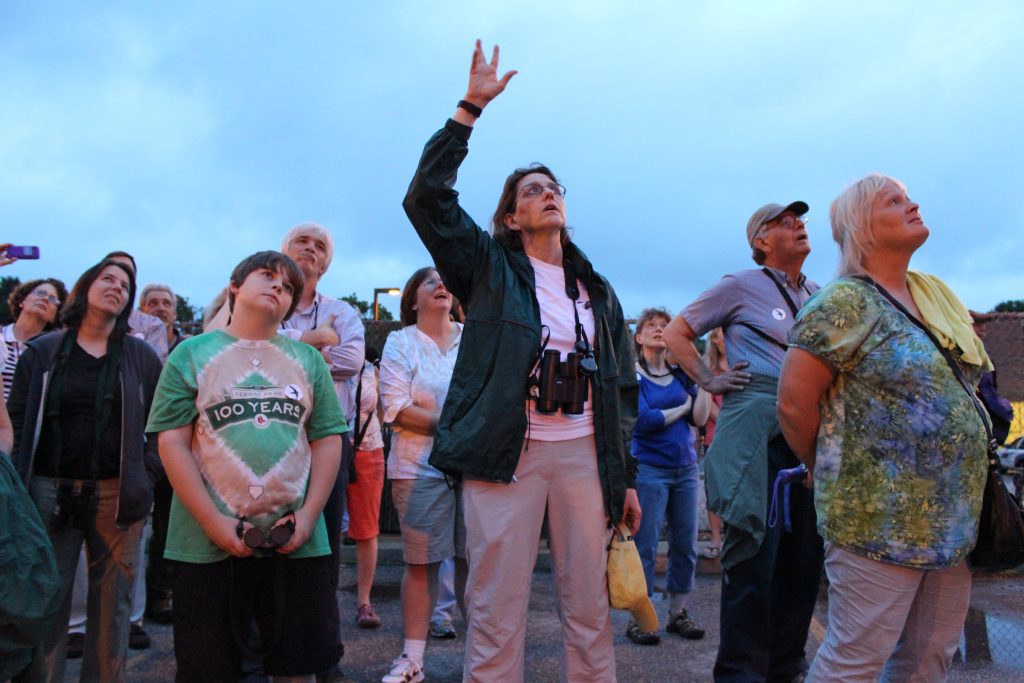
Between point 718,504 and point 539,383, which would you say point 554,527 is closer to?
point 539,383

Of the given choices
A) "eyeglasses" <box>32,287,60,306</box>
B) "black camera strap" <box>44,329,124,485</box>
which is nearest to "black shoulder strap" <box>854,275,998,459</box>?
"black camera strap" <box>44,329,124,485</box>

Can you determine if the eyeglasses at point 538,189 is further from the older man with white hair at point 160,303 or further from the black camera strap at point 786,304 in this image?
the older man with white hair at point 160,303

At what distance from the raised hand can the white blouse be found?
1.73 meters

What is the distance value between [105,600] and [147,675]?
99cm

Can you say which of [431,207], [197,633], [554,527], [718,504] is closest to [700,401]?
[718,504]

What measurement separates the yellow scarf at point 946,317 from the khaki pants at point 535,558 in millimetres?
1205

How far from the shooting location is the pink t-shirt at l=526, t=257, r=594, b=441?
2975 mm

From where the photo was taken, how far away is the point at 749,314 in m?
3.84

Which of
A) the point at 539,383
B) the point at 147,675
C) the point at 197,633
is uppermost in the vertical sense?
the point at 539,383

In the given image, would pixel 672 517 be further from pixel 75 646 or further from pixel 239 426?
pixel 75 646

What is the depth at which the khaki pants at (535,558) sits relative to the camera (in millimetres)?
2824

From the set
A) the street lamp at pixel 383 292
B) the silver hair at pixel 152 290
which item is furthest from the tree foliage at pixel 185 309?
the silver hair at pixel 152 290

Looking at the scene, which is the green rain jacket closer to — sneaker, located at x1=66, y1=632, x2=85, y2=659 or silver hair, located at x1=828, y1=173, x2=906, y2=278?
sneaker, located at x1=66, y1=632, x2=85, y2=659

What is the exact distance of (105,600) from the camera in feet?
11.5
